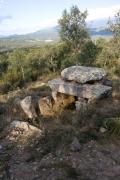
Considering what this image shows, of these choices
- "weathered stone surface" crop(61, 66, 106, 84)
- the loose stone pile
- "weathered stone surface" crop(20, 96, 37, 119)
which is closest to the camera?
"weathered stone surface" crop(20, 96, 37, 119)

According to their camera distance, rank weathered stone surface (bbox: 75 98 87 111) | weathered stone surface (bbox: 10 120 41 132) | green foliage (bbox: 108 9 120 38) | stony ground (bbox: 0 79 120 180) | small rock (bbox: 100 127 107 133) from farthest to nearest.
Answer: green foliage (bbox: 108 9 120 38)
weathered stone surface (bbox: 75 98 87 111)
weathered stone surface (bbox: 10 120 41 132)
small rock (bbox: 100 127 107 133)
stony ground (bbox: 0 79 120 180)

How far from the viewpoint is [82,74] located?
56.8 ft

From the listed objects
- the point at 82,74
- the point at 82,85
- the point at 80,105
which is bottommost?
the point at 80,105

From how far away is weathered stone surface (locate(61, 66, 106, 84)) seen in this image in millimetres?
17109

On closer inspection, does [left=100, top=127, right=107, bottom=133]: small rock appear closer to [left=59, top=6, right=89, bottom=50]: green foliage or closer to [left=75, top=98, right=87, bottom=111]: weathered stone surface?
[left=75, top=98, right=87, bottom=111]: weathered stone surface

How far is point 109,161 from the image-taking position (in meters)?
11.4

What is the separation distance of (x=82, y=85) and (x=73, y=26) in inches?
1440

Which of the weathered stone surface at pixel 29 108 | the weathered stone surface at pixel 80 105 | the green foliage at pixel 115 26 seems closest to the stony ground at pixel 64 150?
the weathered stone surface at pixel 80 105

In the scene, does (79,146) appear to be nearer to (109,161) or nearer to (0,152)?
(109,161)

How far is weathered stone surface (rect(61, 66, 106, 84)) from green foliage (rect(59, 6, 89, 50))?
34875mm

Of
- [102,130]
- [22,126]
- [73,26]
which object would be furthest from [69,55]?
[102,130]

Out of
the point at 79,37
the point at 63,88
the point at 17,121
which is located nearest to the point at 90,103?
the point at 63,88

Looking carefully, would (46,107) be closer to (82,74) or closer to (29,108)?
(29,108)

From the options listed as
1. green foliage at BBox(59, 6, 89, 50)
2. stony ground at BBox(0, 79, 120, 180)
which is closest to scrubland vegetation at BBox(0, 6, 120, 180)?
stony ground at BBox(0, 79, 120, 180)
